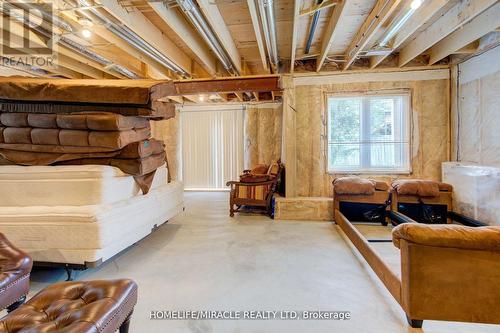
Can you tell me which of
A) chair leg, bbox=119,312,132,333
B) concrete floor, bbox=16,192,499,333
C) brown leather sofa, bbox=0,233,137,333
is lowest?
concrete floor, bbox=16,192,499,333

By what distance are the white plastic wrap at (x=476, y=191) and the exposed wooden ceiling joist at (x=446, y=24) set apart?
175cm

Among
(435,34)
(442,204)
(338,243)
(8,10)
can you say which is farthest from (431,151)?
(8,10)

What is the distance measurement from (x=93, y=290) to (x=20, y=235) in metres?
1.43

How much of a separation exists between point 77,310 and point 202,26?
9.11 feet

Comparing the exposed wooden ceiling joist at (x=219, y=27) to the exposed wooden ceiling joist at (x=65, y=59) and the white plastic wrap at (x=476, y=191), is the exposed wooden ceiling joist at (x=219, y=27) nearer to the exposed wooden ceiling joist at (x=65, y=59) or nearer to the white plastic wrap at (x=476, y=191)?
the exposed wooden ceiling joist at (x=65, y=59)

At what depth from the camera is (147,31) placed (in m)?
3.15

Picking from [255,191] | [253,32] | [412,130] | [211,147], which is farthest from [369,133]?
[211,147]

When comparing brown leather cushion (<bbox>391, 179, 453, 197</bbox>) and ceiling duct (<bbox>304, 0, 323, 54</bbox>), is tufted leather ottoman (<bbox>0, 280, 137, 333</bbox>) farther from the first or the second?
brown leather cushion (<bbox>391, 179, 453, 197</bbox>)

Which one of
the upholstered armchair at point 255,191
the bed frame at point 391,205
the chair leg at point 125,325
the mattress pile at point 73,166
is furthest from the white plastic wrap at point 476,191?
the mattress pile at point 73,166

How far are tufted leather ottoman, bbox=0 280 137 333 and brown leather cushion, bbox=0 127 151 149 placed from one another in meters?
1.54

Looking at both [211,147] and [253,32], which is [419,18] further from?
[211,147]

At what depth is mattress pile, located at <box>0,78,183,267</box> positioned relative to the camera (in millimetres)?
2367

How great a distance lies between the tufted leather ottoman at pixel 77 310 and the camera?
1242 millimetres

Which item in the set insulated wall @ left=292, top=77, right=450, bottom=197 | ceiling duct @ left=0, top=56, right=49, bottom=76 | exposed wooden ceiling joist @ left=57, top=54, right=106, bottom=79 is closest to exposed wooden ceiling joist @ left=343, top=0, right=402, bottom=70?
insulated wall @ left=292, top=77, right=450, bottom=197
